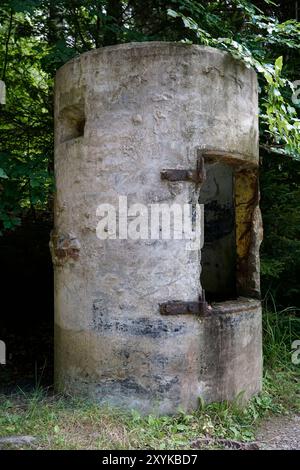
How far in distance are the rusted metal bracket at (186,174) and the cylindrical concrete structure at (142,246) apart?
0.12 feet

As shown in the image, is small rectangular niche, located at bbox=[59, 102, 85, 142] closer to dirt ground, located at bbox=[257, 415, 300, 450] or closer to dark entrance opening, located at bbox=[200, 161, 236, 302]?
dark entrance opening, located at bbox=[200, 161, 236, 302]

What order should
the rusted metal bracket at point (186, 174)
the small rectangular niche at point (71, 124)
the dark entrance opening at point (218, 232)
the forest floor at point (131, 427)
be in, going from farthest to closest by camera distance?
the dark entrance opening at point (218, 232) → the small rectangular niche at point (71, 124) → the rusted metal bracket at point (186, 174) → the forest floor at point (131, 427)

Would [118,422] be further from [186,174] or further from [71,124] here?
[71,124]

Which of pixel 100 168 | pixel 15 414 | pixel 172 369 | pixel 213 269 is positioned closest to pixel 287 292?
pixel 213 269

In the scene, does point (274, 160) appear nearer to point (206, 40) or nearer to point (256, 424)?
point (206, 40)

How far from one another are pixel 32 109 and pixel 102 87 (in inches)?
107

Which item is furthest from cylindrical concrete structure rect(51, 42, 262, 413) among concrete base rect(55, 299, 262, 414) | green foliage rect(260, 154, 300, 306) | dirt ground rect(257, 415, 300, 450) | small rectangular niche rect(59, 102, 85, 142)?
green foliage rect(260, 154, 300, 306)

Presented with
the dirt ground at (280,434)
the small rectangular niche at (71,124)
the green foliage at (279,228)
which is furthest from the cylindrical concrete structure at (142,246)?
the green foliage at (279,228)

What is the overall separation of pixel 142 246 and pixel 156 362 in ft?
3.09

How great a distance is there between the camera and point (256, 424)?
14.0 ft

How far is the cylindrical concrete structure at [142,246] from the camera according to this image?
4.02 metres

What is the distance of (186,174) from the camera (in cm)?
409

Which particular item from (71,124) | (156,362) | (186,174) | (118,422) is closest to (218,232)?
(186,174)

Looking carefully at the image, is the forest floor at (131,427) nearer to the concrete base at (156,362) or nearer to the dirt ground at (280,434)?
the dirt ground at (280,434)
